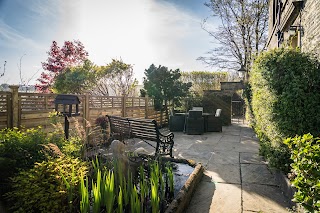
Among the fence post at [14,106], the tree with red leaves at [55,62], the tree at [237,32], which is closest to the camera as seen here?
the fence post at [14,106]

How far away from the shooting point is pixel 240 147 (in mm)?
6066

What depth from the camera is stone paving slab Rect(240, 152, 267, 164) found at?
465 cm

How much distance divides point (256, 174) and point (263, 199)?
102 centimetres

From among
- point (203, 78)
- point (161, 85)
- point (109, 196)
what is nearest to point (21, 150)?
point (109, 196)

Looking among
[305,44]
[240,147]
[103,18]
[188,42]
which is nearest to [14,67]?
[103,18]

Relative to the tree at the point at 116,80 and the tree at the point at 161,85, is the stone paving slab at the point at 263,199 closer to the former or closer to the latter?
the tree at the point at 161,85

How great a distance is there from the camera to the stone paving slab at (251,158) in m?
4.65

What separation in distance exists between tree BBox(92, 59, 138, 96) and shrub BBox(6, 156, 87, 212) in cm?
1060

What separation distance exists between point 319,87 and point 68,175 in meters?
3.58

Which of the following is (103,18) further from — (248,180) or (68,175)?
(248,180)

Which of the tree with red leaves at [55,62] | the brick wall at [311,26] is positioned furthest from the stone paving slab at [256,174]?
the tree with red leaves at [55,62]

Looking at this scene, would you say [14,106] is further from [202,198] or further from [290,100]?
[290,100]

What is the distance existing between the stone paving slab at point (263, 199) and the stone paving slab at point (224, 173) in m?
0.31

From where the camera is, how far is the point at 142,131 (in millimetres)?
4801
